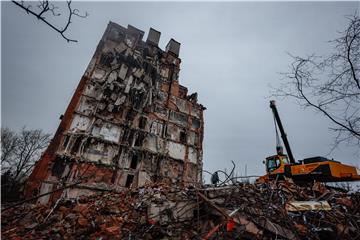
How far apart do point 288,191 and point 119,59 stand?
18111mm

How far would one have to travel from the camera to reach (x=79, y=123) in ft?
49.2

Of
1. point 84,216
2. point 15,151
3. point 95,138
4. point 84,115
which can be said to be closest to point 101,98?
point 84,115

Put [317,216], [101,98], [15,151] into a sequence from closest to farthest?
[317,216], [101,98], [15,151]

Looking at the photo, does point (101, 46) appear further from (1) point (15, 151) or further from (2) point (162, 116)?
(1) point (15, 151)

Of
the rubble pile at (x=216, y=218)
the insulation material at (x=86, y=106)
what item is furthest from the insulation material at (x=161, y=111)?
the rubble pile at (x=216, y=218)

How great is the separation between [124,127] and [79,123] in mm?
3602

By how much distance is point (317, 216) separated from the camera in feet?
12.6

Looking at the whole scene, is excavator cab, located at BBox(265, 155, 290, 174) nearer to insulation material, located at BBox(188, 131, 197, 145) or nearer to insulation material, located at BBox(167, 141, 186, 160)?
insulation material, located at BBox(167, 141, 186, 160)

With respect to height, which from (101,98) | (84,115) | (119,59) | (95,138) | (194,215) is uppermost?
(119,59)

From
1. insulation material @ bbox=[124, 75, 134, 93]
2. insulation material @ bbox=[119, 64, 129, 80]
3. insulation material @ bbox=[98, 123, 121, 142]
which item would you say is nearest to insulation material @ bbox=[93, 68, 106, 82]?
insulation material @ bbox=[119, 64, 129, 80]

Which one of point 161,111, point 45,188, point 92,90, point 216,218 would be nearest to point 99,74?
point 92,90

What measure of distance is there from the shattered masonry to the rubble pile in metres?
8.59

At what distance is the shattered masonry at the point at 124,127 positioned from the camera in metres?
13.7

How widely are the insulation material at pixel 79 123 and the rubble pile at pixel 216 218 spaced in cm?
982
